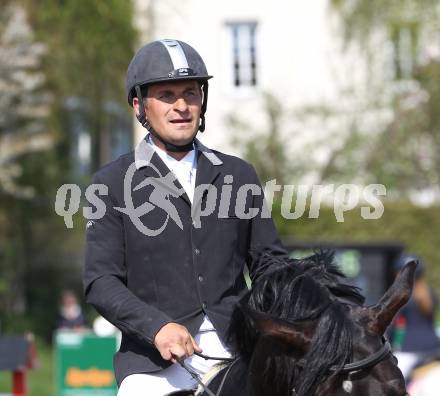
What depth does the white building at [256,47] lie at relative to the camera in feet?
107

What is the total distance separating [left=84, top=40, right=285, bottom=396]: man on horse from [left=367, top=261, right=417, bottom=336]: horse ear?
803 millimetres

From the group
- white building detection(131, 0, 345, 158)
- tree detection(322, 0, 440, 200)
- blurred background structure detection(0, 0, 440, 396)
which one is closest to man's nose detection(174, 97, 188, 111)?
blurred background structure detection(0, 0, 440, 396)

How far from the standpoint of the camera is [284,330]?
3771mm

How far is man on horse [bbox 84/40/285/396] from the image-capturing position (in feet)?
14.7

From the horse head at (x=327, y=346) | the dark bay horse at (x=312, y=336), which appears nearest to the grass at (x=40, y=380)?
the dark bay horse at (x=312, y=336)

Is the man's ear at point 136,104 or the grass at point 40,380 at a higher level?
the man's ear at point 136,104

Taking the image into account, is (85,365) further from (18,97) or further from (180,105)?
(18,97)

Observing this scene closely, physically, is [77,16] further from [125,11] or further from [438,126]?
[438,126]

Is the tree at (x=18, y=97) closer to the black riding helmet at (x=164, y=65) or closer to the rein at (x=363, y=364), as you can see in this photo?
the black riding helmet at (x=164, y=65)

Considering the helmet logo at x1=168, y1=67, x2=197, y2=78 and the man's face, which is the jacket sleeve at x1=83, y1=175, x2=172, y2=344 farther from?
the helmet logo at x1=168, y1=67, x2=197, y2=78

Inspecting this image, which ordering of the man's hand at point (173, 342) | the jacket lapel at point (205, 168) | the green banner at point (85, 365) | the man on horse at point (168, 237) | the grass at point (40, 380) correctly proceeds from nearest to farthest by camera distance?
1. the man's hand at point (173, 342)
2. the man on horse at point (168, 237)
3. the jacket lapel at point (205, 168)
4. the green banner at point (85, 365)
5. the grass at point (40, 380)

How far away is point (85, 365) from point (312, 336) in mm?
11439

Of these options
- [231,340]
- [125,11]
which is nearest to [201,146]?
[231,340]

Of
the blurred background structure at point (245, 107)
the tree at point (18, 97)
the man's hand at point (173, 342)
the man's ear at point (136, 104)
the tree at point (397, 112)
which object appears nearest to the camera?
the man's hand at point (173, 342)
